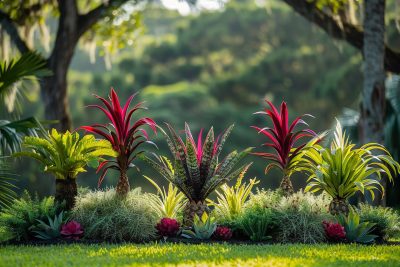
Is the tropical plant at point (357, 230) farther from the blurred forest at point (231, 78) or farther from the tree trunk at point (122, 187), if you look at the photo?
the blurred forest at point (231, 78)

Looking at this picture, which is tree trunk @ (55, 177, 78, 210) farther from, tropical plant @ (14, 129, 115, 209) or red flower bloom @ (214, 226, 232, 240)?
red flower bloom @ (214, 226, 232, 240)

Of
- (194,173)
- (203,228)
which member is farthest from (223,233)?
(194,173)

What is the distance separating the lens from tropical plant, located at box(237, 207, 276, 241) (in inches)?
315

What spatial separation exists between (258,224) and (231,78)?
2326 cm

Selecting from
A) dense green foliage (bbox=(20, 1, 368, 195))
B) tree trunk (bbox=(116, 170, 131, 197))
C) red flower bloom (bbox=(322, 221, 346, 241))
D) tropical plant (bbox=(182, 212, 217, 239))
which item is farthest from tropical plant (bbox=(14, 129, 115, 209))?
dense green foliage (bbox=(20, 1, 368, 195))

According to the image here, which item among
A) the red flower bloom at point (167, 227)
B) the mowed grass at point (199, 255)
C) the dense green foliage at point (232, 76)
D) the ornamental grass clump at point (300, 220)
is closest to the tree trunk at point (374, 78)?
the ornamental grass clump at point (300, 220)

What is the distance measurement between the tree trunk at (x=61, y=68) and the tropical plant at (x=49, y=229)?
442 cm

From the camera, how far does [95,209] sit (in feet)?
26.2

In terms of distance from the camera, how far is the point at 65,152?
8.08 metres

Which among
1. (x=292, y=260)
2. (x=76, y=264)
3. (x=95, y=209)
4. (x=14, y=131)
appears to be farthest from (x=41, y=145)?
(x=292, y=260)

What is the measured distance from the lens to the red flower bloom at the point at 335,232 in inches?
305

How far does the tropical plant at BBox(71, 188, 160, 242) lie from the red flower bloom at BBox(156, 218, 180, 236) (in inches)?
3.2

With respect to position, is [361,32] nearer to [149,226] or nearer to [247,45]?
[149,226]

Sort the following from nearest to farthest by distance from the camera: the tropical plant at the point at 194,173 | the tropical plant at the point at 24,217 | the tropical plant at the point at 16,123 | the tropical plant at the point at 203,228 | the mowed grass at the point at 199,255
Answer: the mowed grass at the point at 199,255, the tropical plant at the point at 203,228, the tropical plant at the point at 24,217, the tropical plant at the point at 16,123, the tropical plant at the point at 194,173
